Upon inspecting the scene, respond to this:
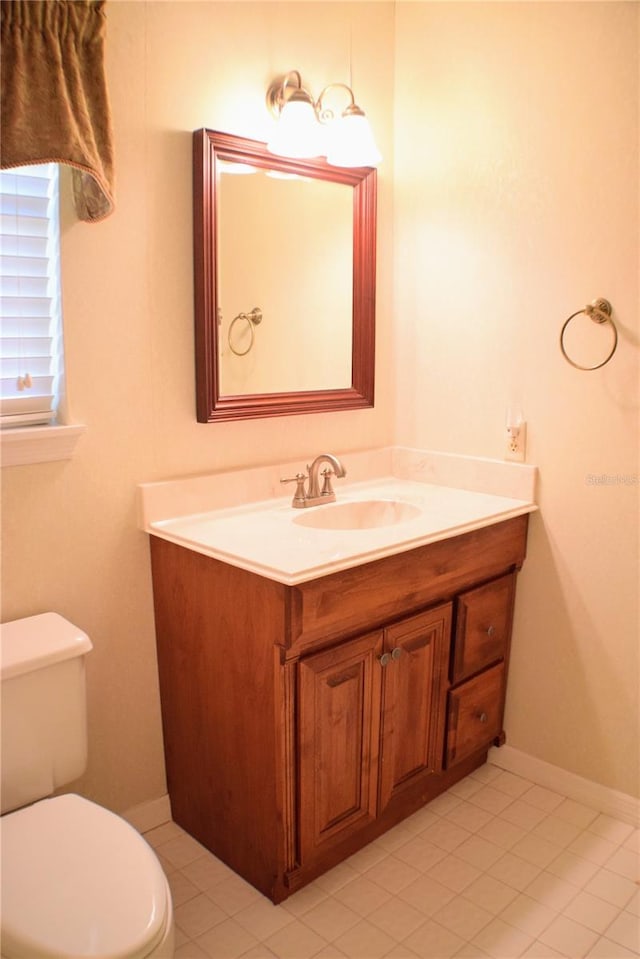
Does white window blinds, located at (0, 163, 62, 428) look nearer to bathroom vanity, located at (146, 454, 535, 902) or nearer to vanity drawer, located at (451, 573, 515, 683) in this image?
bathroom vanity, located at (146, 454, 535, 902)

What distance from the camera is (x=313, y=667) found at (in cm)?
163

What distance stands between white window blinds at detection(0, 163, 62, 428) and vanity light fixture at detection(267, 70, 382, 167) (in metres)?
0.61

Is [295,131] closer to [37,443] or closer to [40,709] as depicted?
[37,443]

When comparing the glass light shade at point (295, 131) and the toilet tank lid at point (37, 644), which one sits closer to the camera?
the toilet tank lid at point (37, 644)

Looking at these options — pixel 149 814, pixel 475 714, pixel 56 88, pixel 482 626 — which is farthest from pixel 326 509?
pixel 56 88

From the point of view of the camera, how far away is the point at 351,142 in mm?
1967

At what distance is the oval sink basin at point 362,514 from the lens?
206 centimetres

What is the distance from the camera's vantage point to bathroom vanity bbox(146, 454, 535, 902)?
163 cm

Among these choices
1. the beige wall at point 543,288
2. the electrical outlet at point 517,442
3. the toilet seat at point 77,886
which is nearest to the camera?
the toilet seat at point 77,886

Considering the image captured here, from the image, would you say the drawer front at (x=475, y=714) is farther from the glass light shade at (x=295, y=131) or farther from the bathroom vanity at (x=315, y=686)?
the glass light shade at (x=295, y=131)

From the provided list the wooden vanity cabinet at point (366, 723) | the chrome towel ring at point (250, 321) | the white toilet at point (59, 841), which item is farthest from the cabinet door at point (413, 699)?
the chrome towel ring at point (250, 321)

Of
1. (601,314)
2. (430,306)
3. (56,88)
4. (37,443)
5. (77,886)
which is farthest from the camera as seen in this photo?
(430,306)

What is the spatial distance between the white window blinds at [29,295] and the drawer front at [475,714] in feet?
4.32

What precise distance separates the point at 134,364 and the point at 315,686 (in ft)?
2.86
